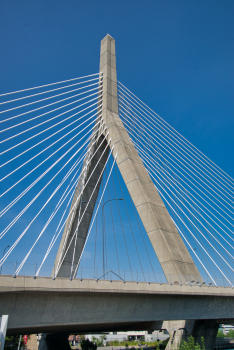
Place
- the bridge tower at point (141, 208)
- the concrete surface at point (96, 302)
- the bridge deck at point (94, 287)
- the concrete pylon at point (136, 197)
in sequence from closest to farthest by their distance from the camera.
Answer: the bridge deck at point (94, 287)
the concrete surface at point (96, 302)
the concrete pylon at point (136, 197)
the bridge tower at point (141, 208)

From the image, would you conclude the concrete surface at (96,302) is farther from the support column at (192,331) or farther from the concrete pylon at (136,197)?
the support column at (192,331)

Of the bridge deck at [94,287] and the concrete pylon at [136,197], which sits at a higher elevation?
the concrete pylon at [136,197]

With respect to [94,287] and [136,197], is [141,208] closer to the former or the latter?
[136,197]

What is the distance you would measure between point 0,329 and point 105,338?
68.0 m

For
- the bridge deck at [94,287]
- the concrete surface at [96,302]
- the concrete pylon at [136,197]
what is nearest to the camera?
the bridge deck at [94,287]

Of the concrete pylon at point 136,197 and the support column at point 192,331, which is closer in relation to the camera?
the concrete pylon at point 136,197

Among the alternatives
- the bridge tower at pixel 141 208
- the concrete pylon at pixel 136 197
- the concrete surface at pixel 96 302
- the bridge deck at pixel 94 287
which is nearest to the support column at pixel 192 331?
the bridge tower at pixel 141 208

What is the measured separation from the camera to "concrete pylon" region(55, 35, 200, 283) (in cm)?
1744

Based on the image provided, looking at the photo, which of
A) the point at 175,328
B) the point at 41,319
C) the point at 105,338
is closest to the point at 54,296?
the point at 41,319

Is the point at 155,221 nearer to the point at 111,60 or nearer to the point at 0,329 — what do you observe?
the point at 0,329

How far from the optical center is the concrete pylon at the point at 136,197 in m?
17.4

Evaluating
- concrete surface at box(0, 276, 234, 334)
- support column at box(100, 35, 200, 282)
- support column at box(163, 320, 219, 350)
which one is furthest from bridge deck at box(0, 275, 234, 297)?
support column at box(163, 320, 219, 350)

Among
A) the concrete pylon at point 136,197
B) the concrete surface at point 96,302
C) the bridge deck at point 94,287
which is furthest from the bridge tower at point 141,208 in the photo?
the concrete surface at point 96,302

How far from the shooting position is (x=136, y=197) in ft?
64.8
